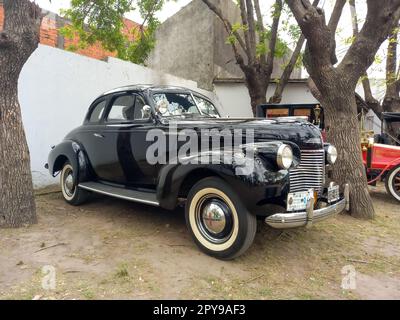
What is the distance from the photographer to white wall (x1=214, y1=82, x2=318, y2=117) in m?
11.7

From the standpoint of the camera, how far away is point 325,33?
489 cm

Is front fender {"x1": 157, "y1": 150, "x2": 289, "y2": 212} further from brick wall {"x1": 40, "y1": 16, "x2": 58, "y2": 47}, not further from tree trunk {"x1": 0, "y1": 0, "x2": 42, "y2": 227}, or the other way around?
brick wall {"x1": 40, "y1": 16, "x2": 58, "y2": 47}

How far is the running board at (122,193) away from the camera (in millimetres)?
3990

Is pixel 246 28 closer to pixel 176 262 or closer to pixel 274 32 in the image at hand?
pixel 274 32

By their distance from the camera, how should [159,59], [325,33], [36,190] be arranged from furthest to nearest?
[159,59]
[36,190]
[325,33]

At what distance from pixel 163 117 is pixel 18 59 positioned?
1.84 m

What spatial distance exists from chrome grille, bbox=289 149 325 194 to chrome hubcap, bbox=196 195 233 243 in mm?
692

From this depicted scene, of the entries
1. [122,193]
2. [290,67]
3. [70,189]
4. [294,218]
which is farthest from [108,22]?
[294,218]

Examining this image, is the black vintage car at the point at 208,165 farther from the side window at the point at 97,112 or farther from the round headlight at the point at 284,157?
the side window at the point at 97,112

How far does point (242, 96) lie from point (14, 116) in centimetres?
882

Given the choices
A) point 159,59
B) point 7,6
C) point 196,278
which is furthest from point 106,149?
point 159,59

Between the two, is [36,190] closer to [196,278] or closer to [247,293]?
[196,278]

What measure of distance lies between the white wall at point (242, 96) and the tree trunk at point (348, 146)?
6.69 metres

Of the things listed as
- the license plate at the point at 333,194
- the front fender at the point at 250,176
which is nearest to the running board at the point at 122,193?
the front fender at the point at 250,176
